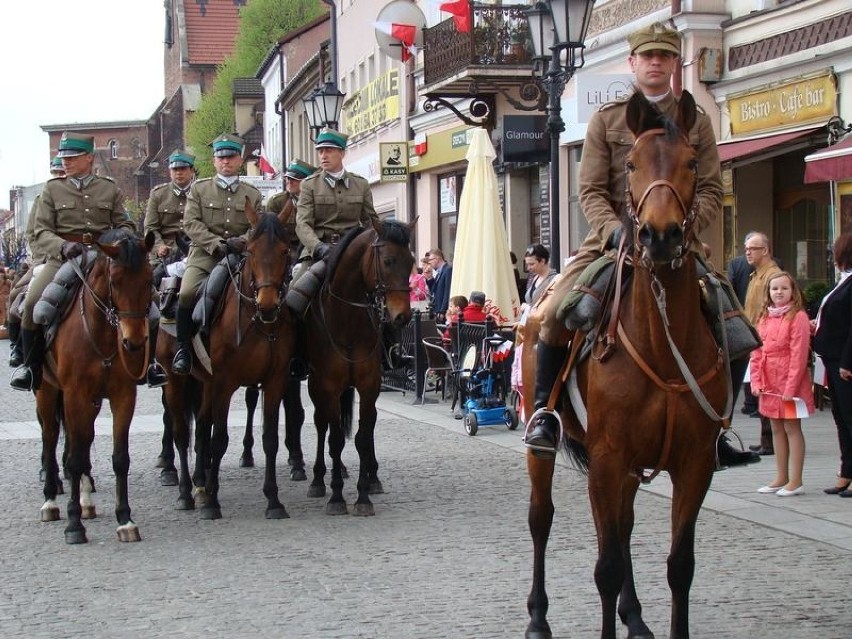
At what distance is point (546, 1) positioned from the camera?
15531 mm

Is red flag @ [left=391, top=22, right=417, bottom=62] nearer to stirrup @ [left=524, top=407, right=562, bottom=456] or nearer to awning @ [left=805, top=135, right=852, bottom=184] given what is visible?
awning @ [left=805, top=135, right=852, bottom=184]

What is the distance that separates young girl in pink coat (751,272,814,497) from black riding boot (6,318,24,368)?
5906 mm

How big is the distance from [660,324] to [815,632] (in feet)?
6.30

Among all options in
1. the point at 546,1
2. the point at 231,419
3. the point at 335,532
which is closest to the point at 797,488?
the point at 335,532

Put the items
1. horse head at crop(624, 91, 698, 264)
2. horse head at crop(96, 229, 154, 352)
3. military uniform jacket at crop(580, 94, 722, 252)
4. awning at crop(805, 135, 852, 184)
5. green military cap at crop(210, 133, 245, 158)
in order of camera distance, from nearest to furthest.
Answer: horse head at crop(624, 91, 698, 264) < military uniform jacket at crop(580, 94, 722, 252) < horse head at crop(96, 229, 154, 352) < green military cap at crop(210, 133, 245, 158) < awning at crop(805, 135, 852, 184)

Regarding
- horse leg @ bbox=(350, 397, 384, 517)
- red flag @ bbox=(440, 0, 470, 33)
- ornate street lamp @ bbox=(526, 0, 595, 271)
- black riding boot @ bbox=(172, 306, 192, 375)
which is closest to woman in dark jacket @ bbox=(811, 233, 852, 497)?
horse leg @ bbox=(350, 397, 384, 517)

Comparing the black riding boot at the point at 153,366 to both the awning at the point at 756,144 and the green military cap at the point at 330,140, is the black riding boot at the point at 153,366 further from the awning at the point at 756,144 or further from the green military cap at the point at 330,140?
the awning at the point at 756,144

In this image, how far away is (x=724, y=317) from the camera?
6344mm

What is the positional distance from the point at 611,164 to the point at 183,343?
5.59m

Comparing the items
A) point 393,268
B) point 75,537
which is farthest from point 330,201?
point 75,537

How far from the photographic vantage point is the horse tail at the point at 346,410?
11.8 meters

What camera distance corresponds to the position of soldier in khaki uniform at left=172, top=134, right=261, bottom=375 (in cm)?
1132

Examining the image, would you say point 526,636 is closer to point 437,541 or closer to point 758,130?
point 437,541

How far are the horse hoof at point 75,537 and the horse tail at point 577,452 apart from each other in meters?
3.97
